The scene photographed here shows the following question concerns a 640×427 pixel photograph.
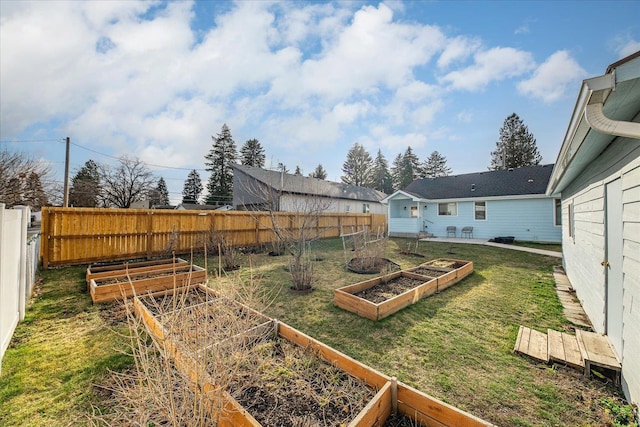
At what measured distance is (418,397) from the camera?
205 centimetres

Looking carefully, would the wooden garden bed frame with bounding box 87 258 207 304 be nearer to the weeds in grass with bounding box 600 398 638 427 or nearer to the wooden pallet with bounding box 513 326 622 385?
the wooden pallet with bounding box 513 326 622 385

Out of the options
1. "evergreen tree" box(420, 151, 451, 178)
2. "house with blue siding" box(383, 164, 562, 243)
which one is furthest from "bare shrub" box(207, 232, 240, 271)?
"evergreen tree" box(420, 151, 451, 178)

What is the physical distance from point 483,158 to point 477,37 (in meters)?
33.1

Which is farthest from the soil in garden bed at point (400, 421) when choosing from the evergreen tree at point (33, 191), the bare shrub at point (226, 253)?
the evergreen tree at point (33, 191)

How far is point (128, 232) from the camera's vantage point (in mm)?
8211

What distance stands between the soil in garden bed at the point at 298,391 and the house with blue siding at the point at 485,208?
579 inches

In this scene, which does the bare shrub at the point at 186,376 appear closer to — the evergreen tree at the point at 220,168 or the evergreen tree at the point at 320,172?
the evergreen tree at the point at 220,168

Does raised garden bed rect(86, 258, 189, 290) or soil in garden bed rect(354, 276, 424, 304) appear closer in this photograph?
soil in garden bed rect(354, 276, 424, 304)

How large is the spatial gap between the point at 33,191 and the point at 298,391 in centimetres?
2353

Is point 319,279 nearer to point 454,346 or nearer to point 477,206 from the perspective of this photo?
point 454,346

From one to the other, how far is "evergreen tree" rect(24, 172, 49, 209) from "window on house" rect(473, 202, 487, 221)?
1118 inches

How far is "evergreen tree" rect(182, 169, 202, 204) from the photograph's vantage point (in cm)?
4094

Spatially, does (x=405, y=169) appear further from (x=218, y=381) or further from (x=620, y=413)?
(x=218, y=381)

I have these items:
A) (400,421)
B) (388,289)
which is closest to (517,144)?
(388,289)
